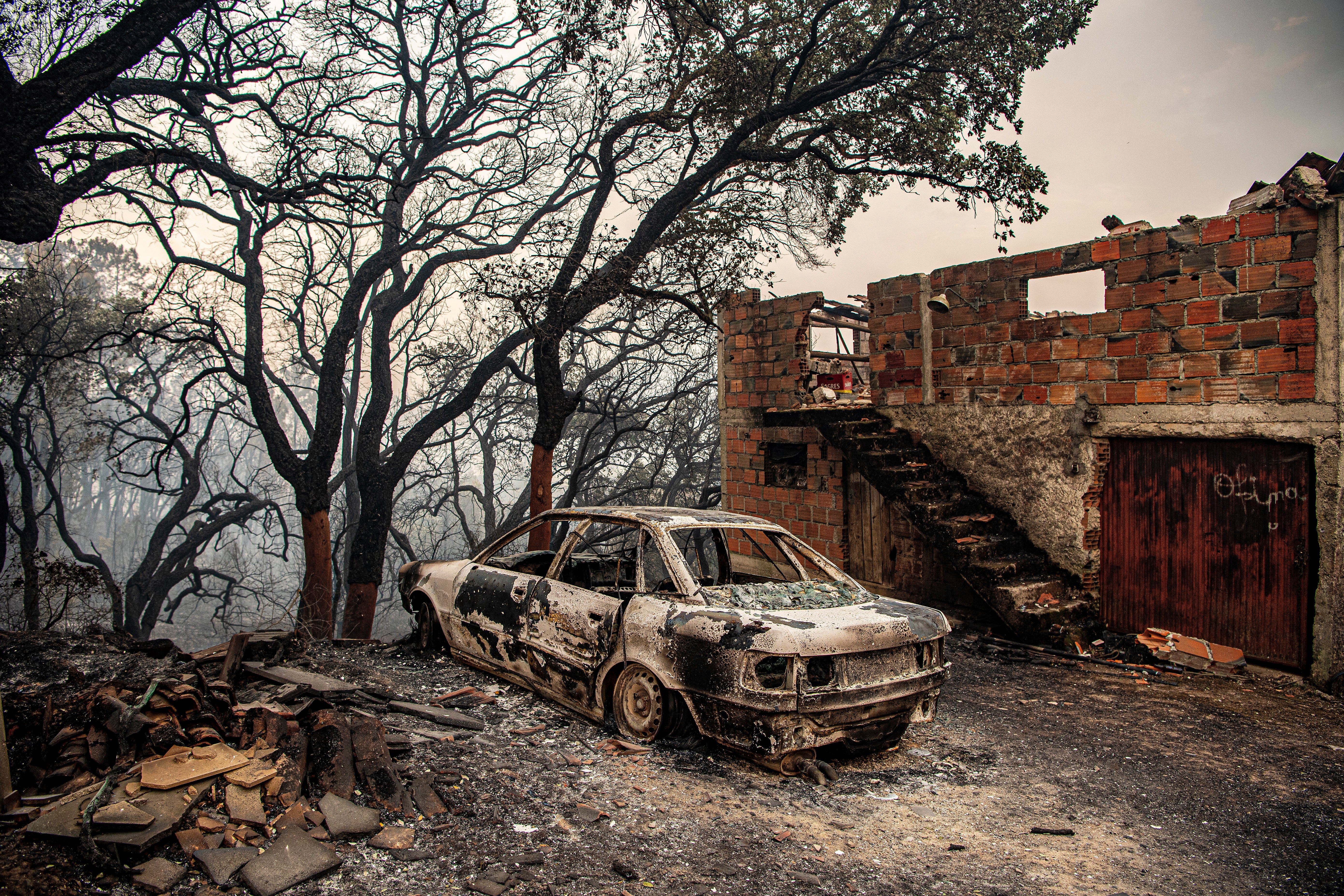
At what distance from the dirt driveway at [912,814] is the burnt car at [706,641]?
28 centimetres

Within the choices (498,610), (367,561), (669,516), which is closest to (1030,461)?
(669,516)

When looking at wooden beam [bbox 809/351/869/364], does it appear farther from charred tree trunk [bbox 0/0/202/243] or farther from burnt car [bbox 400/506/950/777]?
charred tree trunk [bbox 0/0/202/243]

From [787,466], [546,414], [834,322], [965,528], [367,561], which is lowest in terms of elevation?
[367,561]

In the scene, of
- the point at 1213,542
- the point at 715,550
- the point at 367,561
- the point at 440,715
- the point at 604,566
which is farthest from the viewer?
the point at 367,561

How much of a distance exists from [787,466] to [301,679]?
7.41 metres

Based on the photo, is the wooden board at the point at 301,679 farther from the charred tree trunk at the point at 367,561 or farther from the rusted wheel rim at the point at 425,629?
the charred tree trunk at the point at 367,561

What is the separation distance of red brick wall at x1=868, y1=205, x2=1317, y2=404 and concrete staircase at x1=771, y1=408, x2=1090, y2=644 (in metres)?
0.92

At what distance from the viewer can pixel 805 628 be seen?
154 inches

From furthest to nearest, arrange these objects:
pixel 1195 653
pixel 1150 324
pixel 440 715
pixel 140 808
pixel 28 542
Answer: pixel 28 542 < pixel 1150 324 < pixel 1195 653 < pixel 440 715 < pixel 140 808

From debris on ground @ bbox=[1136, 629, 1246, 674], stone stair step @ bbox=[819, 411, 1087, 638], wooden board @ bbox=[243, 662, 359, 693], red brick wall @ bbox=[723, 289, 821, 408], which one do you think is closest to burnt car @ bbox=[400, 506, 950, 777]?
wooden board @ bbox=[243, 662, 359, 693]

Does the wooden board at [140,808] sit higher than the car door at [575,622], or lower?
lower

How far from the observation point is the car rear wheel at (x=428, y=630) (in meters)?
6.25

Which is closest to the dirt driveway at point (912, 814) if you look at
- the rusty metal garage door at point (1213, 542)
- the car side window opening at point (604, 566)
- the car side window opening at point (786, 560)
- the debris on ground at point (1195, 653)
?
the car side window opening at point (604, 566)

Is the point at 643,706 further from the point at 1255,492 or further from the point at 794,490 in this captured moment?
the point at 794,490
